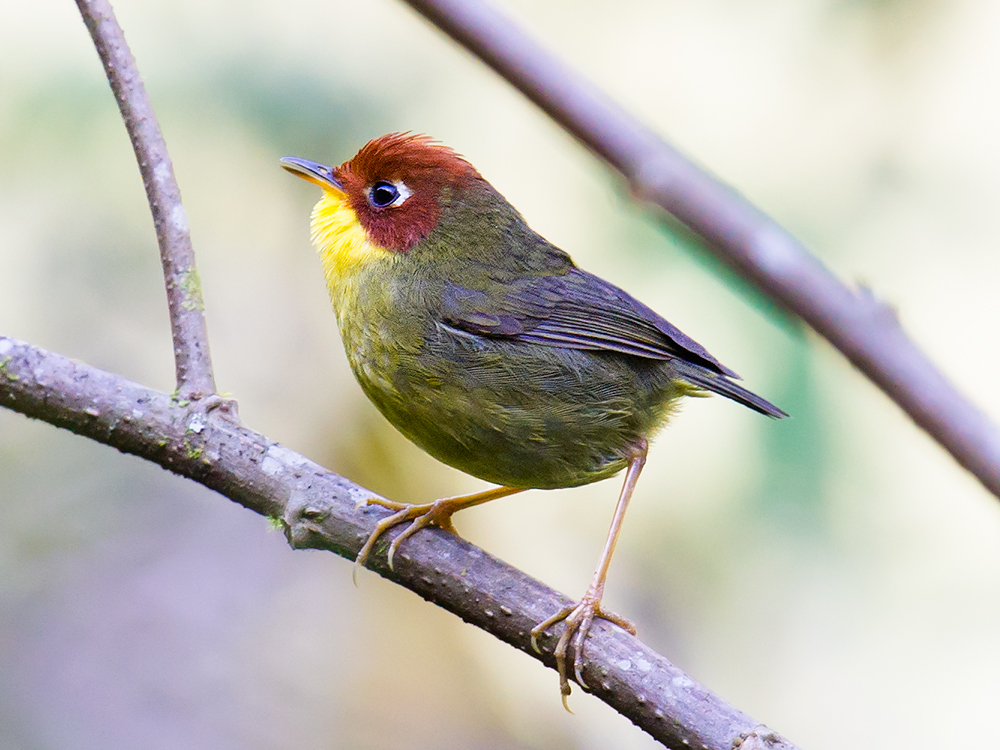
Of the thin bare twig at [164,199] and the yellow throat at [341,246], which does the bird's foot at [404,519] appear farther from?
the yellow throat at [341,246]

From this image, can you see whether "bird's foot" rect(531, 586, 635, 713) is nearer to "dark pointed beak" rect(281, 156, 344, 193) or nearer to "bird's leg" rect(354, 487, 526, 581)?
"bird's leg" rect(354, 487, 526, 581)

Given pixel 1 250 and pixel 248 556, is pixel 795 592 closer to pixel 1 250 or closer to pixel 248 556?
pixel 248 556

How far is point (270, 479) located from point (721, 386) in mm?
1566

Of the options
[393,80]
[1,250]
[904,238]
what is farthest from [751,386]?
[1,250]

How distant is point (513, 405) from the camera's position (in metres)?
3.48

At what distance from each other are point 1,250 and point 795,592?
4.54 m

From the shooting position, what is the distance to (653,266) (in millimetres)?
4242

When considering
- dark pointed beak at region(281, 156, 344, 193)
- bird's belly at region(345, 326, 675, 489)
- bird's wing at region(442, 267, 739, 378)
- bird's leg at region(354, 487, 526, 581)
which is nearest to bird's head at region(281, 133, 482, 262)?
dark pointed beak at region(281, 156, 344, 193)

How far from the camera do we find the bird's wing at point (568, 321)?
12.0 ft

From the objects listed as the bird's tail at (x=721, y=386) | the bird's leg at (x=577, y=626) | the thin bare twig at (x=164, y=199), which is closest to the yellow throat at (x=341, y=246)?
the thin bare twig at (x=164, y=199)

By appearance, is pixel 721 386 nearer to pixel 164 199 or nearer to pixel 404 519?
pixel 404 519

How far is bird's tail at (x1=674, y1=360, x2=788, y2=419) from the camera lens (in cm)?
340

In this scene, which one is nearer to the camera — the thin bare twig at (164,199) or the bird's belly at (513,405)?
the thin bare twig at (164,199)

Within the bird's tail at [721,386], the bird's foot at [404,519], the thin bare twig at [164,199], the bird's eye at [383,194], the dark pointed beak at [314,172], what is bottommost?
the bird's foot at [404,519]
